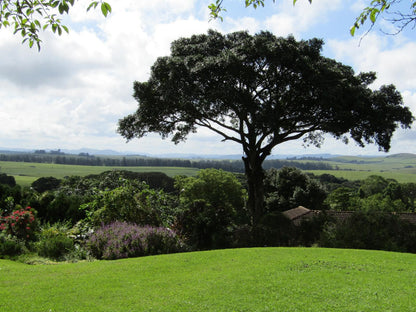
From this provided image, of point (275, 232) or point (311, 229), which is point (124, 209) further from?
point (311, 229)

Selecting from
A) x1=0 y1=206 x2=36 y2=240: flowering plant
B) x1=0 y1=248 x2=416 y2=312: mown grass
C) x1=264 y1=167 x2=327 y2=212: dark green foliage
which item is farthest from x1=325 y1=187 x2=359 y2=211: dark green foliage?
x1=0 y1=206 x2=36 y2=240: flowering plant

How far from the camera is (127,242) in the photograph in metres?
8.80

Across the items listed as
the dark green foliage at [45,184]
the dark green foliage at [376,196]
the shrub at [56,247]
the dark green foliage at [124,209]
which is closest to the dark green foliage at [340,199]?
the dark green foliage at [376,196]

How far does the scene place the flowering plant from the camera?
10.3m

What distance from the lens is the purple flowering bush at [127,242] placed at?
28.2 ft

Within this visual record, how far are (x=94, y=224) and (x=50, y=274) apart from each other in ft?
15.8

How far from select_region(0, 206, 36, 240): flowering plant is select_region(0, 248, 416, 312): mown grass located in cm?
282

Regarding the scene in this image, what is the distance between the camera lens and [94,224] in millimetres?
11109

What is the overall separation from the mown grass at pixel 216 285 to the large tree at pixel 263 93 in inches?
259

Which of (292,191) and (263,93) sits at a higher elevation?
(263,93)

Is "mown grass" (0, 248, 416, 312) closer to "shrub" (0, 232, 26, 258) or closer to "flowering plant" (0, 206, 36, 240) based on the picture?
"shrub" (0, 232, 26, 258)

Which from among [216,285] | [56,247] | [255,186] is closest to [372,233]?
[255,186]

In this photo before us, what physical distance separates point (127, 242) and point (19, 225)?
4.34 m

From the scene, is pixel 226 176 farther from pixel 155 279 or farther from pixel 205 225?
pixel 155 279
